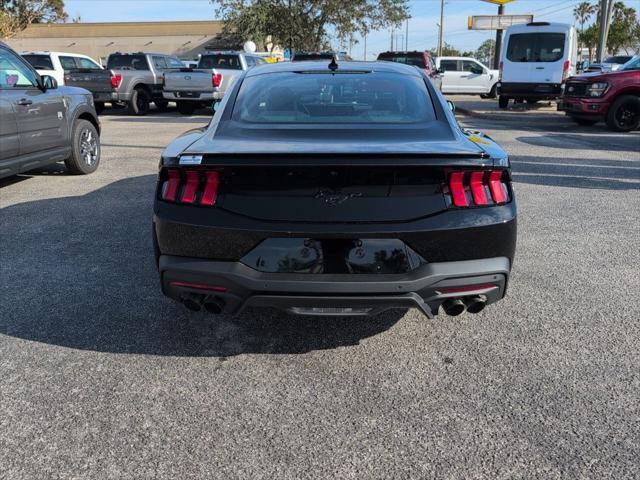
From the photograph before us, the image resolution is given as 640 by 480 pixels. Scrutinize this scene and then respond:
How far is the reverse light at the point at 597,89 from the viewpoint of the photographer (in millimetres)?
12469

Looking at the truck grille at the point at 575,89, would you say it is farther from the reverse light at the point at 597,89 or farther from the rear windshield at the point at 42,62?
the rear windshield at the point at 42,62

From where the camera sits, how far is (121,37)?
5978 centimetres

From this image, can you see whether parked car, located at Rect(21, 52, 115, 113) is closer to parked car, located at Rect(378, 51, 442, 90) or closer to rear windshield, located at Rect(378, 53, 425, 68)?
parked car, located at Rect(378, 51, 442, 90)

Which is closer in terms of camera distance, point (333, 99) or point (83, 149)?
point (333, 99)

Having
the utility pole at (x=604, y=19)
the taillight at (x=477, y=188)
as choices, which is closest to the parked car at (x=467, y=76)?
the utility pole at (x=604, y=19)

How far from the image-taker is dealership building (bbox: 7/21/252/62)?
57250 mm

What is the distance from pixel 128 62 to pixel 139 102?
1.39 metres

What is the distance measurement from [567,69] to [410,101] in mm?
14876

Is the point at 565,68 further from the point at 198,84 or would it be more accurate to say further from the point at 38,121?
the point at 38,121

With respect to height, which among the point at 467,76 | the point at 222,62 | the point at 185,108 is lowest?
the point at 185,108

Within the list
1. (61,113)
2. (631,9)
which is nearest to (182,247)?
(61,113)

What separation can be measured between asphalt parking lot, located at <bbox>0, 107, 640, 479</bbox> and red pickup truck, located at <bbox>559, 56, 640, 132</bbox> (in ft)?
29.2

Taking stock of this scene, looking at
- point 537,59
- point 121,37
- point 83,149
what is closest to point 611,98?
point 537,59

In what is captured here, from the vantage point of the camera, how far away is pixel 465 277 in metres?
2.78
